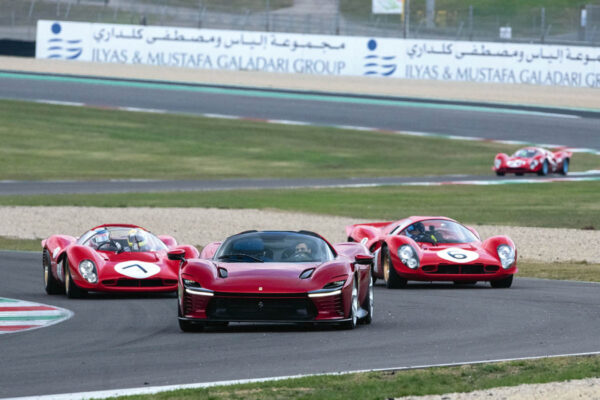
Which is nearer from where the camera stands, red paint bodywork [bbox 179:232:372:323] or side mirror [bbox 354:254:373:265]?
red paint bodywork [bbox 179:232:372:323]

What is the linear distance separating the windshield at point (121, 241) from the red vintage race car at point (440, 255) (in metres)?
3.18

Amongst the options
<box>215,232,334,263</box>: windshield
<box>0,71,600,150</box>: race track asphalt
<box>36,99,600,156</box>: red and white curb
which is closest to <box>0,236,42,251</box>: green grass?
<box>215,232,334,263</box>: windshield

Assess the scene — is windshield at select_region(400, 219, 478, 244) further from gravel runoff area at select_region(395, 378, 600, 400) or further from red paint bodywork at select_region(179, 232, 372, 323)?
gravel runoff area at select_region(395, 378, 600, 400)

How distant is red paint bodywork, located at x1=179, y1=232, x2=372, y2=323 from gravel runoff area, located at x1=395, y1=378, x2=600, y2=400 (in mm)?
3427

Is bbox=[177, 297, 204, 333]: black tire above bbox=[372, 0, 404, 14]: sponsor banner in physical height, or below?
below

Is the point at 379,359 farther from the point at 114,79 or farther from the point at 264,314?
the point at 114,79

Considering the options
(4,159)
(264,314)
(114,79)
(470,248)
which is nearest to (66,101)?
(114,79)

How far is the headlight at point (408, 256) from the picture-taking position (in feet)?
55.3

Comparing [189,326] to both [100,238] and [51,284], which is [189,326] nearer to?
[100,238]

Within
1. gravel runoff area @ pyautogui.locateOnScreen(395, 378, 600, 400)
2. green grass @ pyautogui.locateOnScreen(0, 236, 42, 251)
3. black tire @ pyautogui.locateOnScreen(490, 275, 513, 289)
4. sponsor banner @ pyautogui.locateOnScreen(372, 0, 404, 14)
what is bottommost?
green grass @ pyautogui.locateOnScreen(0, 236, 42, 251)

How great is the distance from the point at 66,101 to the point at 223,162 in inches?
567

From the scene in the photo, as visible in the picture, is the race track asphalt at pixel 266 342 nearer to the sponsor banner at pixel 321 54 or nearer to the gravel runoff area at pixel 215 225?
the gravel runoff area at pixel 215 225

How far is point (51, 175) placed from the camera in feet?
133

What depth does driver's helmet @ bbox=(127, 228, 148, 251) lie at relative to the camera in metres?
16.0
